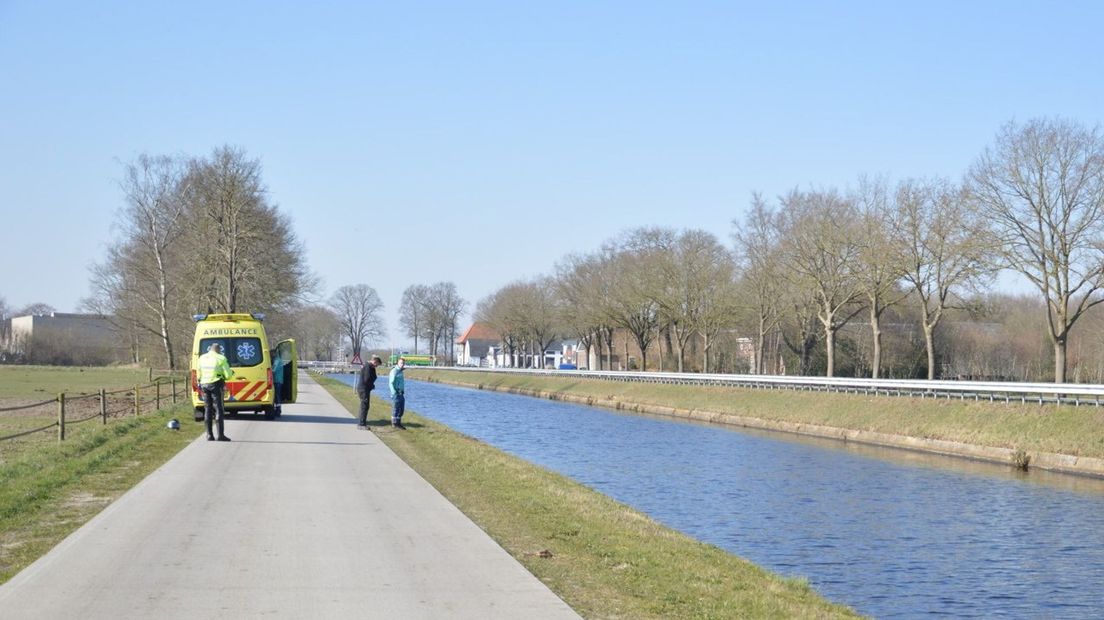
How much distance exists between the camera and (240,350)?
2791 centimetres

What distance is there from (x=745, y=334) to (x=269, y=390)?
53286mm

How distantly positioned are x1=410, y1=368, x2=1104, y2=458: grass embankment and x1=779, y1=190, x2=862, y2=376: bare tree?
682 centimetres

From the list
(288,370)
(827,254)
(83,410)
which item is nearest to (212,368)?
(288,370)

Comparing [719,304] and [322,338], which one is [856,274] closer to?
[719,304]

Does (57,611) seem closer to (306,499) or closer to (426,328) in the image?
(306,499)

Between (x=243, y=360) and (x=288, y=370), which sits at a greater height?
(x=243, y=360)

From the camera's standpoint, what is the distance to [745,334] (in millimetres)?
77562

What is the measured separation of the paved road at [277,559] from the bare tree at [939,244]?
1271 inches

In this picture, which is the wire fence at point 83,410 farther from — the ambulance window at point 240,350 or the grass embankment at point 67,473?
the ambulance window at point 240,350

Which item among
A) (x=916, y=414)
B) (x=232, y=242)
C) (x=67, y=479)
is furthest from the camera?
(x=232, y=242)

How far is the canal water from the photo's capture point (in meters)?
13.4

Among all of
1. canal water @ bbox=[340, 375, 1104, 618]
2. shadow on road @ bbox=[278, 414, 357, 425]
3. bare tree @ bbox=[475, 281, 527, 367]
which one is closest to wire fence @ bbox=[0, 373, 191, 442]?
shadow on road @ bbox=[278, 414, 357, 425]

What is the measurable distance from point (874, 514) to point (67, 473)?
13.0 metres

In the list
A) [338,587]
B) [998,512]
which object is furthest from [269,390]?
[338,587]
